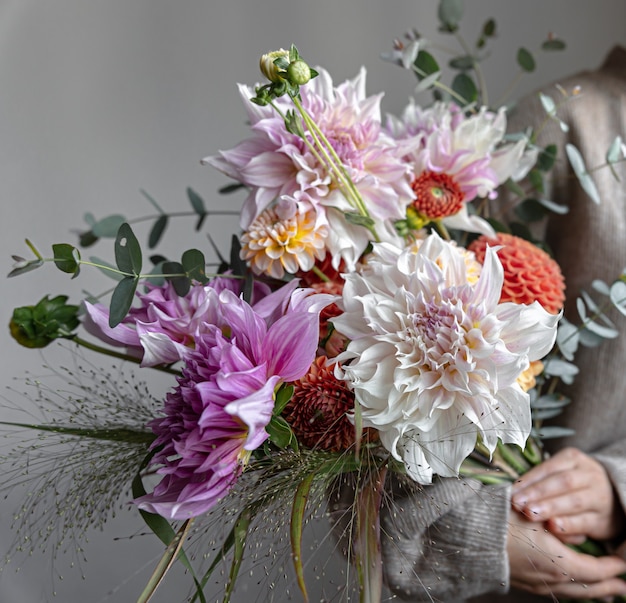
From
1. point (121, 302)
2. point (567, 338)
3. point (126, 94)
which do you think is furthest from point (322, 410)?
point (126, 94)

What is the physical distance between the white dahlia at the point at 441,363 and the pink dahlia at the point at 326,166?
6cm

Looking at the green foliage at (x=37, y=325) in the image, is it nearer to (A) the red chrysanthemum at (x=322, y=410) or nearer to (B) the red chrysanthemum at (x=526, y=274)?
(A) the red chrysanthemum at (x=322, y=410)

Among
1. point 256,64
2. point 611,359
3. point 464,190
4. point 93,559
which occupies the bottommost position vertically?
point 611,359

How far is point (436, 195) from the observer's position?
1.66ft

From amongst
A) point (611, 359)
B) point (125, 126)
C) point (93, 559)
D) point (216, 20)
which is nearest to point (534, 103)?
point (611, 359)

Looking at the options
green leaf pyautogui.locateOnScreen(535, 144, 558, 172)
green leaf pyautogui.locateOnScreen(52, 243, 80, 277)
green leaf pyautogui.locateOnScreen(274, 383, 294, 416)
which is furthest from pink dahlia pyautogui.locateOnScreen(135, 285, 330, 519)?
green leaf pyautogui.locateOnScreen(535, 144, 558, 172)

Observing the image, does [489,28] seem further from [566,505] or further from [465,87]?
[566,505]

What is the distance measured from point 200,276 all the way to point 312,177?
0.09 m

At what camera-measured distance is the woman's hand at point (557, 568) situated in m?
0.65

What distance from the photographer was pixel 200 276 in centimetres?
45

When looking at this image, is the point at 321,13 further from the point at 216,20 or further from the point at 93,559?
the point at 93,559

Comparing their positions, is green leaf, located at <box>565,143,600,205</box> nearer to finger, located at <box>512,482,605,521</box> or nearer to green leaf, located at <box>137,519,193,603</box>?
finger, located at <box>512,482,605,521</box>

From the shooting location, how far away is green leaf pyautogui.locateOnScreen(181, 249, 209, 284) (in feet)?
1.45

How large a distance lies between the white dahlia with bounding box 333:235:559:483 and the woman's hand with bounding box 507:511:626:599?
292 millimetres
